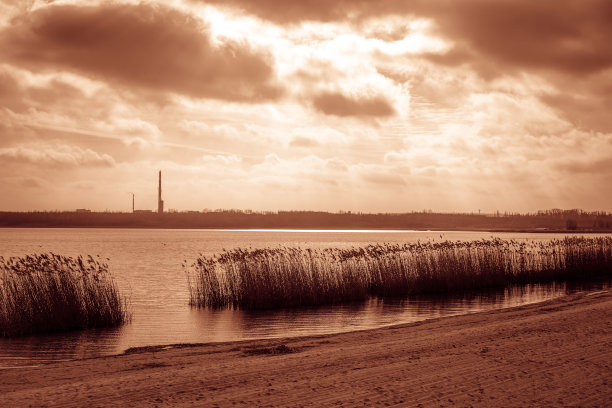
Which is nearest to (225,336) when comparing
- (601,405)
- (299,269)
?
(299,269)

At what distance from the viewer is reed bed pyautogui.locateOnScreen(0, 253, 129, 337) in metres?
16.7

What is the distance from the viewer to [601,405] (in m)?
7.82

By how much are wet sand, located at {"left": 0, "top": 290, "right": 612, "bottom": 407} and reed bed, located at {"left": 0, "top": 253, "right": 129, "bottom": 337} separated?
4.77 metres

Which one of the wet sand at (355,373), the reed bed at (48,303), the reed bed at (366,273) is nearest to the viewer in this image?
the wet sand at (355,373)

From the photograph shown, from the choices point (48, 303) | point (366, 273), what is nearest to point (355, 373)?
point (48, 303)

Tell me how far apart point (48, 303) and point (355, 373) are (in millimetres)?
11172

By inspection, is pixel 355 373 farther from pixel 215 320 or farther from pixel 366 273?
pixel 366 273

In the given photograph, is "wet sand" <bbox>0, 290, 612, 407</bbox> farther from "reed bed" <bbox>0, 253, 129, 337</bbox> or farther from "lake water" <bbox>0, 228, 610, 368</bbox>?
"reed bed" <bbox>0, 253, 129, 337</bbox>

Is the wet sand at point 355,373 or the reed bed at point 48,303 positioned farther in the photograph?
the reed bed at point 48,303

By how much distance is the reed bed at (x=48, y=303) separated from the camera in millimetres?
16719

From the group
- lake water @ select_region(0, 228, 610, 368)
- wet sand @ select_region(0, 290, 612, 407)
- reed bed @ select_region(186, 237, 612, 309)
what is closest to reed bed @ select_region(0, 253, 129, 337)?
lake water @ select_region(0, 228, 610, 368)

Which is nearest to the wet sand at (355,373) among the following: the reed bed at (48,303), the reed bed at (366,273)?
the reed bed at (48,303)

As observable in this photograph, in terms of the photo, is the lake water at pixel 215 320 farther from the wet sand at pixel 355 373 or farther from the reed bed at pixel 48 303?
the wet sand at pixel 355 373

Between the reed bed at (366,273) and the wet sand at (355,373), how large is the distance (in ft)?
26.9
